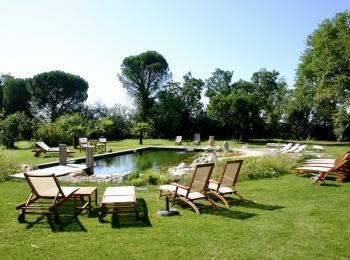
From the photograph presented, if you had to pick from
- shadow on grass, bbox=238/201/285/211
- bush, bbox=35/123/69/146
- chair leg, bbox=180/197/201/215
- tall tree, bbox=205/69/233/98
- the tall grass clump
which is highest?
tall tree, bbox=205/69/233/98

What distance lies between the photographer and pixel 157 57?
38594 mm

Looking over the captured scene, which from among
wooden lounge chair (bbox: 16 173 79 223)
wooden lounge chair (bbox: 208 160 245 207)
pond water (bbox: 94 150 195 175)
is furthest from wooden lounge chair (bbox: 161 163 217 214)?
pond water (bbox: 94 150 195 175)

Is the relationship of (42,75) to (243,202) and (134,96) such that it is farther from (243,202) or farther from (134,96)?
(243,202)

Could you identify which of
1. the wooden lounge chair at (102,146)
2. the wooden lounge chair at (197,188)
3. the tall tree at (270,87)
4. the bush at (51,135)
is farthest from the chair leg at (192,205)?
the tall tree at (270,87)

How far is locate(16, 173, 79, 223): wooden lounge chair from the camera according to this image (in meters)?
5.34

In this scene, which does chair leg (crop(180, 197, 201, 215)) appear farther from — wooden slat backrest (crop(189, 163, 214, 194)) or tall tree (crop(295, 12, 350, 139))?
tall tree (crop(295, 12, 350, 139))

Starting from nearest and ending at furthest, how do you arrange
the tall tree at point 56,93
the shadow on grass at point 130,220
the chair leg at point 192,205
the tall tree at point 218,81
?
the shadow on grass at point 130,220
the chair leg at point 192,205
the tall tree at point 56,93
the tall tree at point 218,81

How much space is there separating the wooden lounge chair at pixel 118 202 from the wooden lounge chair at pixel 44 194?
0.64m

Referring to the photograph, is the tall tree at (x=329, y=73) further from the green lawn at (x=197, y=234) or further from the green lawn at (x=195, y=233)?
the green lawn at (x=197, y=234)

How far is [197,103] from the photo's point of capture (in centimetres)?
3738

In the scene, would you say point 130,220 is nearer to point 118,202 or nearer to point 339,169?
point 118,202

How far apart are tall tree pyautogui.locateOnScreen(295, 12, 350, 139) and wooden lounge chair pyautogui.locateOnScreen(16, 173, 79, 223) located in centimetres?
2020

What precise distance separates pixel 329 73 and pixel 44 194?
72.1ft

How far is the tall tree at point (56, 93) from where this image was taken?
3981 cm
